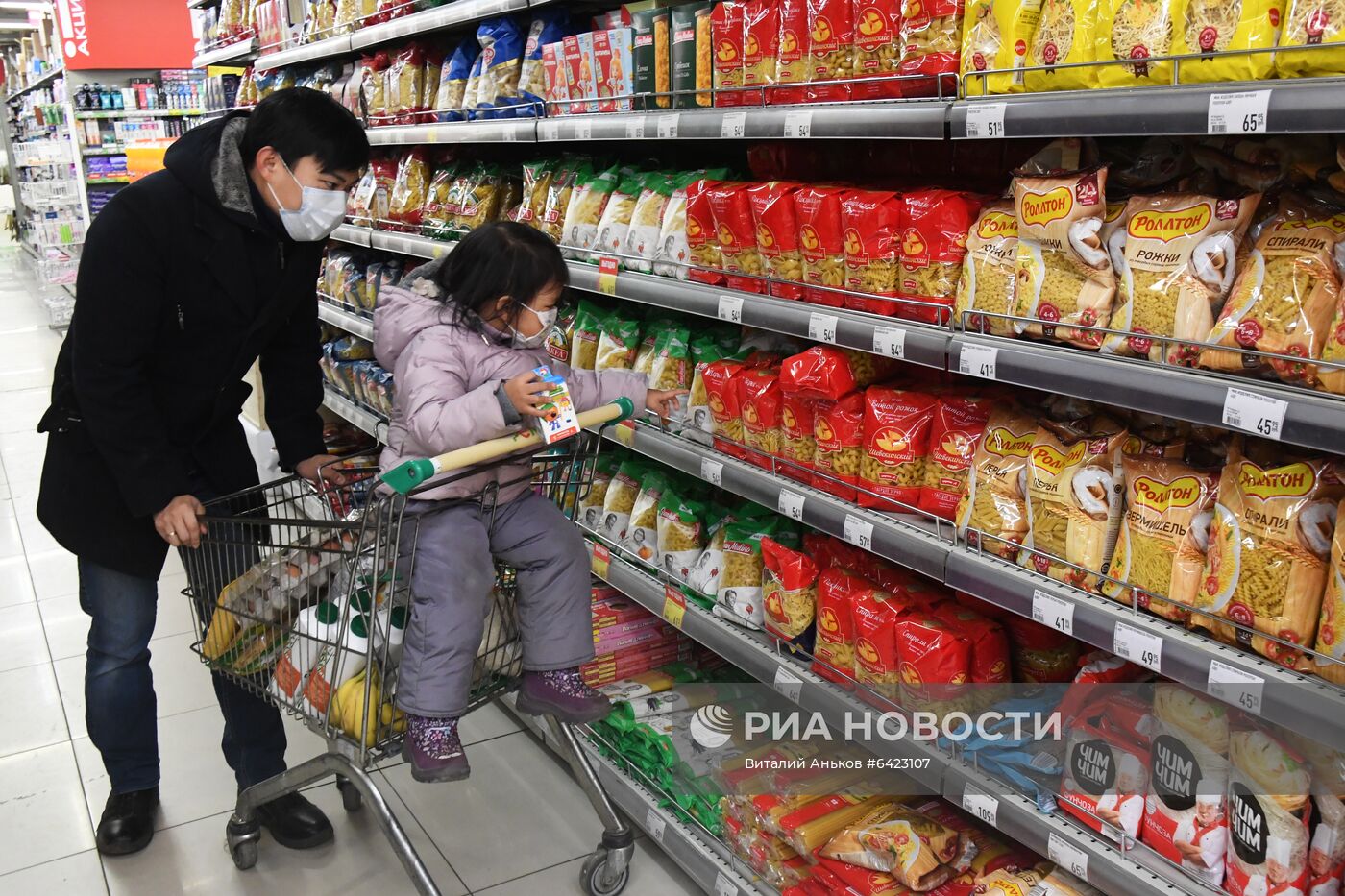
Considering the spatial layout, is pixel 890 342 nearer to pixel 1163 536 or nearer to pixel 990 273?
pixel 990 273

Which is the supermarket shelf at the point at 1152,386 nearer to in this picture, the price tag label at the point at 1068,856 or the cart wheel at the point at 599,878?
the price tag label at the point at 1068,856

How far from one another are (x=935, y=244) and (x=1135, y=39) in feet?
1.67

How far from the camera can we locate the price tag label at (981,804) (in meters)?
1.79

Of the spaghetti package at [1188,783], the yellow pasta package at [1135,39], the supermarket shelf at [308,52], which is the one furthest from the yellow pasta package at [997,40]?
the supermarket shelf at [308,52]

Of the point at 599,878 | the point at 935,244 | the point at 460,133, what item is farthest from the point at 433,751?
the point at 460,133

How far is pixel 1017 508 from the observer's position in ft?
6.01

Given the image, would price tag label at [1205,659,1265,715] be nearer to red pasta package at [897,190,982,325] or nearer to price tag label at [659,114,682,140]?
red pasta package at [897,190,982,325]

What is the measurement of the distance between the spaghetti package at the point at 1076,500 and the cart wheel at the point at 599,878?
1.19 meters

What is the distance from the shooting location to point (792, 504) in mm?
2199

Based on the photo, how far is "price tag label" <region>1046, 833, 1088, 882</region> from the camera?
1639mm

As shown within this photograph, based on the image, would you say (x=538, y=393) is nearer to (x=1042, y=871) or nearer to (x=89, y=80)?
(x=1042, y=871)

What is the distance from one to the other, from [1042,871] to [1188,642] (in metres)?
0.59

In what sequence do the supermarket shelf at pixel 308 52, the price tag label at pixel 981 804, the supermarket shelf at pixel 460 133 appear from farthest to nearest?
the supermarket shelf at pixel 308 52 → the supermarket shelf at pixel 460 133 → the price tag label at pixel 981 804

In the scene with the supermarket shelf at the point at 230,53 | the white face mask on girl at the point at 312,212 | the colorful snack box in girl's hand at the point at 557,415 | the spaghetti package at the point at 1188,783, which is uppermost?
the supermarket shelf at the point at 230,53
